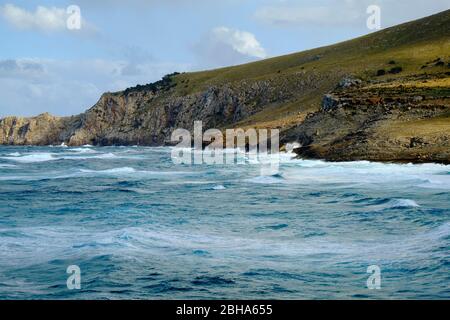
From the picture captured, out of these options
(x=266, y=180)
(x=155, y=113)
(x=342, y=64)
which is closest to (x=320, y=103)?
(x=342, y=64)

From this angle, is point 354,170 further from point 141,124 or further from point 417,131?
point 141,124

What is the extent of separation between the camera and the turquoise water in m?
16.8

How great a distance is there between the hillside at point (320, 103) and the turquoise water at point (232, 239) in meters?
19.3

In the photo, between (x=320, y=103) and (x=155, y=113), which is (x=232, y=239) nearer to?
(x=320, y=103)

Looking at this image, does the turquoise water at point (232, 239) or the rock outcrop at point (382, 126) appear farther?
the rock outcrop at point (382, 126)

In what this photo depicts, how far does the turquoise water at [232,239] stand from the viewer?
16.8 m

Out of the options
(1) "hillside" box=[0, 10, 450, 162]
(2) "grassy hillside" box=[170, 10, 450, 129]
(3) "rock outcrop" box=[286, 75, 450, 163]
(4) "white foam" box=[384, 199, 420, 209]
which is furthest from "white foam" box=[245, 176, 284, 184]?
(2) "grassy hillside" box=[170, 10, 450, 129]

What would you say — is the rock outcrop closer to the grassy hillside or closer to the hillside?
the hillside

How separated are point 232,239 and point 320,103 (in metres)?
97.9

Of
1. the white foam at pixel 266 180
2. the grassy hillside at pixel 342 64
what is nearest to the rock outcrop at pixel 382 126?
the white foam at pixel 266 180

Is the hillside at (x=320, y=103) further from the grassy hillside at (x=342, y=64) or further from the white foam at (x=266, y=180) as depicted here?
the white foam at (x=266, y=180)

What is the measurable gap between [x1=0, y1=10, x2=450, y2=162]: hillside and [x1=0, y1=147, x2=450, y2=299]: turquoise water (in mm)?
19347

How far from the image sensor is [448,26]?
14450 centimetres
